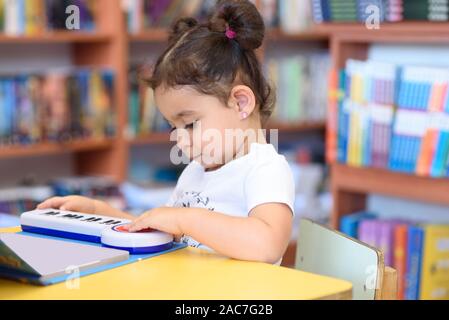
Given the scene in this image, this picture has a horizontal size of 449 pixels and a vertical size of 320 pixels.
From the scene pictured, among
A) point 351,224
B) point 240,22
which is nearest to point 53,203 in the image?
point 240,22

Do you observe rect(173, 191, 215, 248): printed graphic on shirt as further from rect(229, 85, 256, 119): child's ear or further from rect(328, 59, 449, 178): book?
rect(328, 59, 449, 178): book

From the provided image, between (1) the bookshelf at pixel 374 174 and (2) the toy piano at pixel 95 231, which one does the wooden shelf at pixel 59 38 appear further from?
(2) the toy piano at pixel 95 231

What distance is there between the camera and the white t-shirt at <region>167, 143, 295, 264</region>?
1.34 m

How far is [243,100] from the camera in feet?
4.82

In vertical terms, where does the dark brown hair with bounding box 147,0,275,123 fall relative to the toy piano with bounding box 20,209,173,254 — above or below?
above

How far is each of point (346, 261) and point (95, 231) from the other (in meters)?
0.39

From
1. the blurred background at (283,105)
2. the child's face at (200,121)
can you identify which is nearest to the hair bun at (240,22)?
the child's face at (200,121)

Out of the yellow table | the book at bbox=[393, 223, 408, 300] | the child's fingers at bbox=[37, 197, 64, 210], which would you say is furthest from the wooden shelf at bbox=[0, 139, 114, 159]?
the yellow table

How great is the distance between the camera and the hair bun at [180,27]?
1.53 m

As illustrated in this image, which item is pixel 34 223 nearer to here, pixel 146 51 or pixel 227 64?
pixel 227 64

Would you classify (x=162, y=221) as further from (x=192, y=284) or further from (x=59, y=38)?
(x=59, y=38)

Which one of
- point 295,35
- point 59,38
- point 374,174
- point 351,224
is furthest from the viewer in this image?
point 295,35

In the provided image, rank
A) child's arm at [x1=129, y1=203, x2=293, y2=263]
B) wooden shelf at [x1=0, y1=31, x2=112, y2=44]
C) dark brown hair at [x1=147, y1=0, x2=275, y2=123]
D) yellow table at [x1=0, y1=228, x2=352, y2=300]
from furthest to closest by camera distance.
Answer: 1. wooden shelf at [x1=0, y1=31, x2=112, y2=44]
2. dark brown hair at [x1=147, y1=0, x2=275, y2=123]
3. child's arm at [x1=129, y1=203, x2=293, y2=263]
4. yellow table at [x1=0, y1=228, x2=352, y2=300]

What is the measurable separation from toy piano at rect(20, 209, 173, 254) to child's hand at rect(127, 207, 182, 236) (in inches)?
0.4
